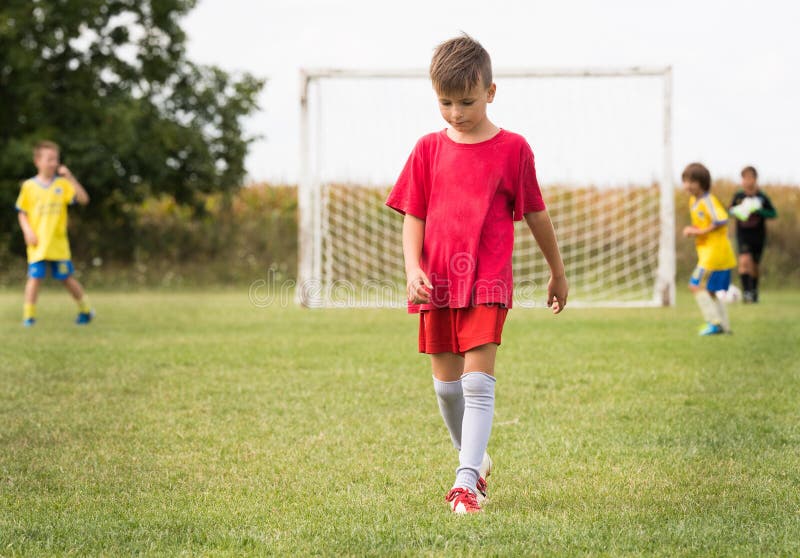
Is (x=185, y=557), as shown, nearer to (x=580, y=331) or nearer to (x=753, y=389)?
(x=753, y=389)

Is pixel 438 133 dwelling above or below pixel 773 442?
above

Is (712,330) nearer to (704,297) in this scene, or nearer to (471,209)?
(704,297)

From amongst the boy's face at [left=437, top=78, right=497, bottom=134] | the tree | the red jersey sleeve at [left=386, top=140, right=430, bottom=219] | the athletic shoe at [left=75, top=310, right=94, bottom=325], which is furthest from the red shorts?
the tree

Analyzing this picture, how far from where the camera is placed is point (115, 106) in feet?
69.8

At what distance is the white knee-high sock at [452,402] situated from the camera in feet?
13.0

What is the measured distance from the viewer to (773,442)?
197 inches

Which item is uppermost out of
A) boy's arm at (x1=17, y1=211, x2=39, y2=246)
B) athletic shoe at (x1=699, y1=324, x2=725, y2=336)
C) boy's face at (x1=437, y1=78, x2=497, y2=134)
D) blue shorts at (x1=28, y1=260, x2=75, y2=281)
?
boy's face at (x1=437, y1=78, x2=497, y2=134)

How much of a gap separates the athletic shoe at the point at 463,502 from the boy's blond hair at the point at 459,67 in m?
1.43

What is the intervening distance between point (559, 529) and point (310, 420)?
252 centimetres

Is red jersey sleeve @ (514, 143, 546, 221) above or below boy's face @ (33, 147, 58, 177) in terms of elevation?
below

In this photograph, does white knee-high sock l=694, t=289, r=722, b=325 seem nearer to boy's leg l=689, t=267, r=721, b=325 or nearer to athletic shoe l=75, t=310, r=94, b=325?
boy's leg l=689, t=267, r=721, b=325

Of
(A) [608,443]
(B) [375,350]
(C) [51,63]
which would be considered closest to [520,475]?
(A) [608,443]

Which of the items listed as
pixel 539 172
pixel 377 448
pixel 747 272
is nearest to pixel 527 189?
pixel 377 448

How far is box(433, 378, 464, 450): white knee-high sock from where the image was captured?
156 inches
